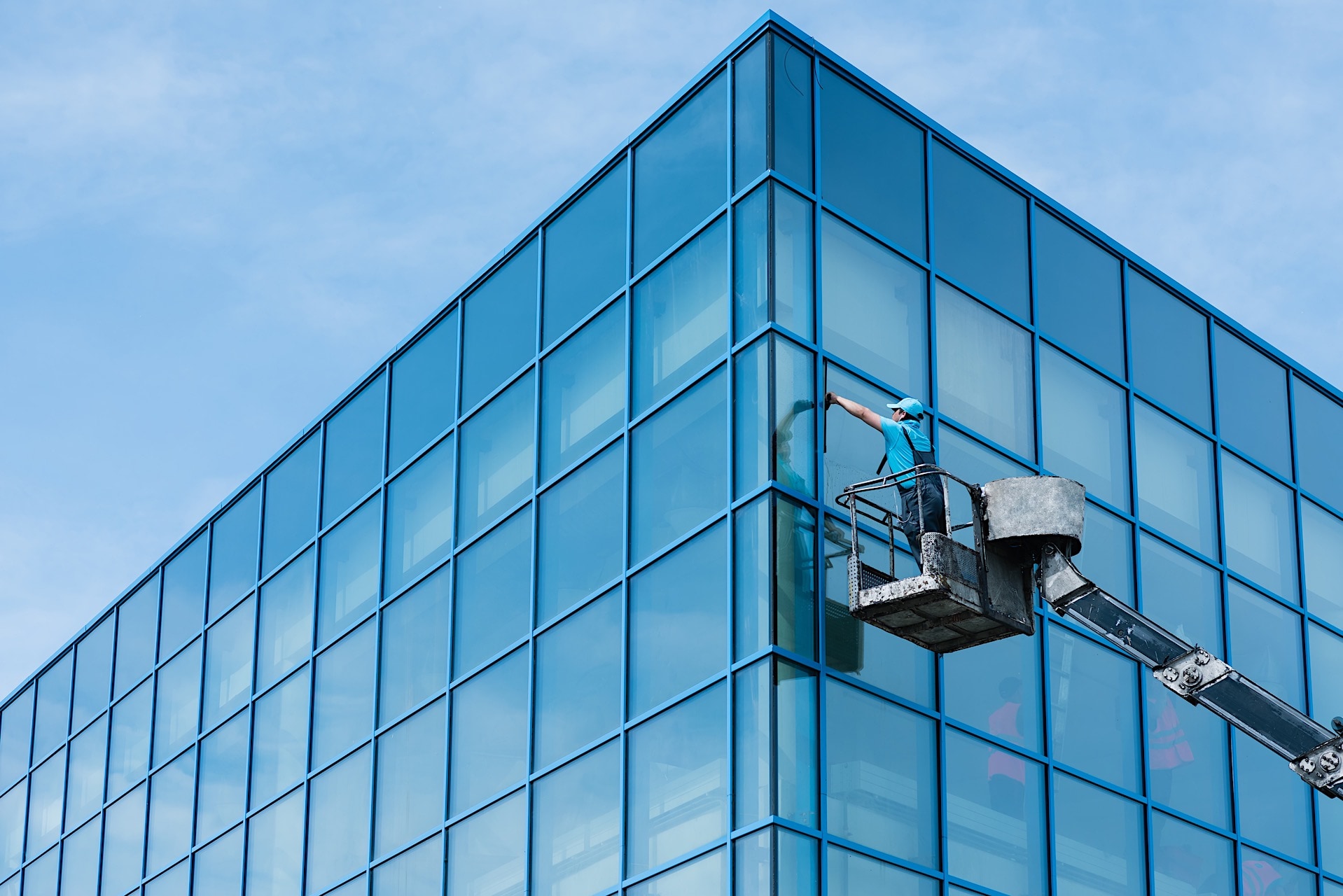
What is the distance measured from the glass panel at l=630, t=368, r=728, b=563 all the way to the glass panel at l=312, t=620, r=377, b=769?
6.26 m

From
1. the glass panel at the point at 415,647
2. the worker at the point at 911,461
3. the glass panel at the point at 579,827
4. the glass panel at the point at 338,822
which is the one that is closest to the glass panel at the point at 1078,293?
the worker at the point at 911,461

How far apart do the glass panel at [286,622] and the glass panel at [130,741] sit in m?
4.21

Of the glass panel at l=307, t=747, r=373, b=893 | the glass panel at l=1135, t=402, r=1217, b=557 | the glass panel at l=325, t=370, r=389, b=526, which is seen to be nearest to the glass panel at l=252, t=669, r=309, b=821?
the glass panel at l=307, t=747, r=373, b=893

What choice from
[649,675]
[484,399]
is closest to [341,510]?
[484,399]

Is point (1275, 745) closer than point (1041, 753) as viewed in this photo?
Yes

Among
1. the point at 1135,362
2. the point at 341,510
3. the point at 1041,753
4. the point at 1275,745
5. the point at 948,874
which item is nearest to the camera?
the point at 1275,745

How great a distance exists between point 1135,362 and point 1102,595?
7.39 meters

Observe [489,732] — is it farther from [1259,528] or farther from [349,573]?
[1259,528]

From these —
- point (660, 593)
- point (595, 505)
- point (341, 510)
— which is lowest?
point (660, 593)

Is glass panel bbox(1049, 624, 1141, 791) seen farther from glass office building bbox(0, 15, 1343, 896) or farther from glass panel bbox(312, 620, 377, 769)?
glass panel bbox(312, 620, 377, 769)

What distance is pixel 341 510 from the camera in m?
29.6

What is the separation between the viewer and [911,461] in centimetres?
2100

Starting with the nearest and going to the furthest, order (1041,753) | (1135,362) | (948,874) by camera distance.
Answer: (948,874), (1041,753), (1135,362)

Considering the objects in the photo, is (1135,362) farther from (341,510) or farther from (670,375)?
(341,510)
